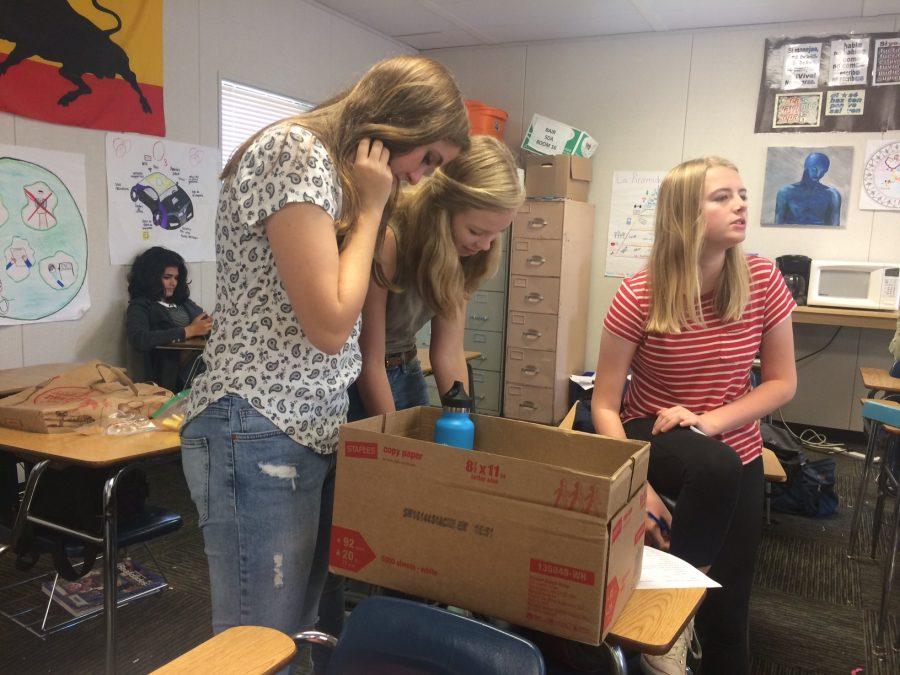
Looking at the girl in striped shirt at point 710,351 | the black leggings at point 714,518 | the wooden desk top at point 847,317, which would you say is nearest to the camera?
the black leggings at point 714,518

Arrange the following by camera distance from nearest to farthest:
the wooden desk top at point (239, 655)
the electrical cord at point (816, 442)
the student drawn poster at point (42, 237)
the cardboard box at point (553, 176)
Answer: the wooden desk top at point (239, 655)
the student drawn poster at point (42, 237)
the electrical cord at point (816, 442)
the cardboard box at point (553, 176)

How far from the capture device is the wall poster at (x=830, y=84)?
4641 mm

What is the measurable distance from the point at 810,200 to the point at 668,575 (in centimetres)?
456

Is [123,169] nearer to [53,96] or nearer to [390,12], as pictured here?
[53,96]

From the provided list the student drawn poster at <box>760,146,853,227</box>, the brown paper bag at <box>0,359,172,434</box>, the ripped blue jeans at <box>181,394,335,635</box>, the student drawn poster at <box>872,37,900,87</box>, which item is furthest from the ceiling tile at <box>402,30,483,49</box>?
Result: the ripped blue jeans at <box>181,394,335,635</box>

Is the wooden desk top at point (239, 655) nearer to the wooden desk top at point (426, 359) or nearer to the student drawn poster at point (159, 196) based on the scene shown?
the wooden desk top at point (426, 359)

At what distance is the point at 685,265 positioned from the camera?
1599 millimetres

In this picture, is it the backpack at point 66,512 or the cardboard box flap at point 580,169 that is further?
the cardboard box flap at point 580,169

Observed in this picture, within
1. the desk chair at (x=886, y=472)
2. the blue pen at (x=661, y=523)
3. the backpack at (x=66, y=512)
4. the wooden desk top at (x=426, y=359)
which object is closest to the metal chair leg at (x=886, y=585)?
the desk chair at (x=886, y=472)

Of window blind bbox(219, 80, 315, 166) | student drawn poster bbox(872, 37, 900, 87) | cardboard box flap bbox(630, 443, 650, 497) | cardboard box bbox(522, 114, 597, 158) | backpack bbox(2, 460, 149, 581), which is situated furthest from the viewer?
cardboard box bbox(522, 114, 597, 158)

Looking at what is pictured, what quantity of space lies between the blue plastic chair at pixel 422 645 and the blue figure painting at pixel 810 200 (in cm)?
485

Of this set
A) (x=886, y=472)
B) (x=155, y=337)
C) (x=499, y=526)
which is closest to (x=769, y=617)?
(x=886, y=472)

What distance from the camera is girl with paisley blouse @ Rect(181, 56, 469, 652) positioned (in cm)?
97

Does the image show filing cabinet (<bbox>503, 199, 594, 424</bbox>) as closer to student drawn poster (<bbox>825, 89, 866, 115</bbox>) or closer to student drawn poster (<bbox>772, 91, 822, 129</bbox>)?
student drawn poster (<bbox>772, 91, 822, 129</bbox>)
